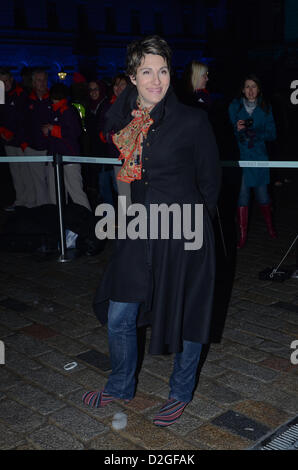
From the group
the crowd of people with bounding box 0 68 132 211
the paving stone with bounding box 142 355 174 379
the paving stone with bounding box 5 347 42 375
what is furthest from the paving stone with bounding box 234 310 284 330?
the crowd of people with bounding box 0 68 132 211

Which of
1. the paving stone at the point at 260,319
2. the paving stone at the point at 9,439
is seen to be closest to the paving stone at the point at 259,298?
the paving stone at the point at 260,319

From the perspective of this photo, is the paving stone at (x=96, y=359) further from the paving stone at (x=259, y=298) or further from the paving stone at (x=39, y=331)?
the paving stone at (x=259, y=298)

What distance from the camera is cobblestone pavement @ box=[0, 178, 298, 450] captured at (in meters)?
3.27

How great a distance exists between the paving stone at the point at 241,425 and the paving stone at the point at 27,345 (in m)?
1.61

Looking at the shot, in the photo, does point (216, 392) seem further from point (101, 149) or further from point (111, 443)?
point (101, 149)

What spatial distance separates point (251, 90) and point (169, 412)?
470cm

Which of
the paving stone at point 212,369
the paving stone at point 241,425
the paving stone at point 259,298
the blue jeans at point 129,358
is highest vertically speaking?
the blue jeans at point 129,358

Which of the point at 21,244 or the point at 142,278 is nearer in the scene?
the point at 142,278

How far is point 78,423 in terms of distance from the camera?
3395mm

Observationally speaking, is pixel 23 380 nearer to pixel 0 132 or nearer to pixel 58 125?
pixel 58 125

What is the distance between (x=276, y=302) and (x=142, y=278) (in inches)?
100

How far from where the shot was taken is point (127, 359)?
11.2 ft

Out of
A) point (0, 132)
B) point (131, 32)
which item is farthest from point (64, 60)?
point (0, 132)

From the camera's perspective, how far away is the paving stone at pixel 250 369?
13.0ft
